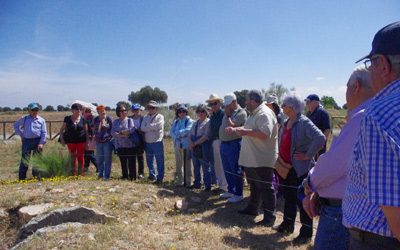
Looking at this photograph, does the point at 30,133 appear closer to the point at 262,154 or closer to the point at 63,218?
the point at 63,218

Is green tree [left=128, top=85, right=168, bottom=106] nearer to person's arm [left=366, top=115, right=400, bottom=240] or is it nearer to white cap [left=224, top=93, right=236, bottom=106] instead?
white cap [left=224, top=93, right=236, bottom=106]

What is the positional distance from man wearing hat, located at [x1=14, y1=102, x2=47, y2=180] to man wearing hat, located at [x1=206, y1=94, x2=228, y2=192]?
423 cm

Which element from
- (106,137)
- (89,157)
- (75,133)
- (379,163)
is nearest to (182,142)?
(106,137)

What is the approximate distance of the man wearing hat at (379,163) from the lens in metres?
1.19

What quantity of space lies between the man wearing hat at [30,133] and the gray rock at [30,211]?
3281 mm

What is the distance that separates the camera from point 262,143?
5.55 meters

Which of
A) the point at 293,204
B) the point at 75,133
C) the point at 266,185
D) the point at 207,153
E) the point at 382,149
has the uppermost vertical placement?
the point at 382,149

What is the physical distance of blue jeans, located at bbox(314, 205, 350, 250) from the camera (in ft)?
7.64

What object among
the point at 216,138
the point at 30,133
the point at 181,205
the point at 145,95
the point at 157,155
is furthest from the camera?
the point at 145,95

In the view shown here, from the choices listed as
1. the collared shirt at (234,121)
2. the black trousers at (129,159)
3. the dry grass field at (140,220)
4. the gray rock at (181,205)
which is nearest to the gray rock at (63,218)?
the dry grass field at (140,220)

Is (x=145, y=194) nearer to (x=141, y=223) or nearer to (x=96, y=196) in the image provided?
(x=96, y=196)

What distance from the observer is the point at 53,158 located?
852cm

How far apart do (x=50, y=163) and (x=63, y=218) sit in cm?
352

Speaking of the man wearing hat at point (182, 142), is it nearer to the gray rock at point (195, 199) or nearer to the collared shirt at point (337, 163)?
the gray rock at point (195, 199)
